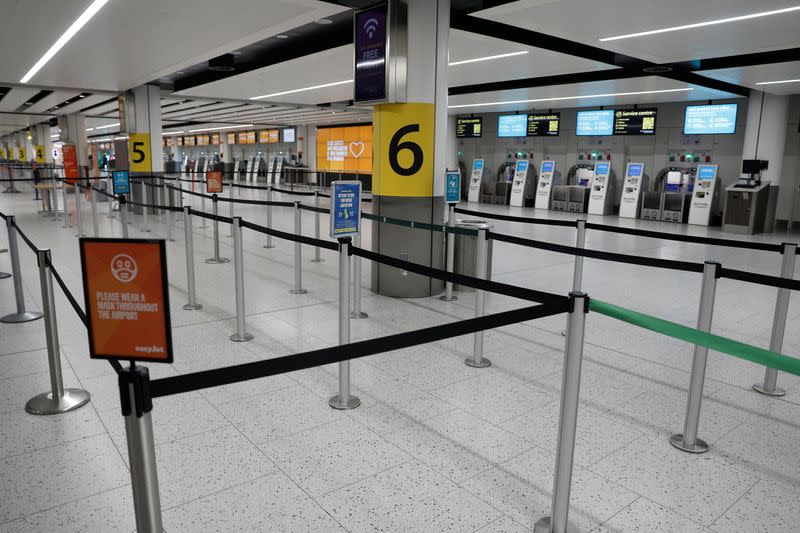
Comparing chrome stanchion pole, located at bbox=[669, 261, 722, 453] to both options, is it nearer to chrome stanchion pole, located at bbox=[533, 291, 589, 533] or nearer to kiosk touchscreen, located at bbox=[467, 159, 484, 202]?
chrome stanchion pole, located at bbox=[533, 291, 589, 533]

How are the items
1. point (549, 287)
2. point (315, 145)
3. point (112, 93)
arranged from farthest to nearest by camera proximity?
point (315, 145)
point (112, 93)
point (549, 287)

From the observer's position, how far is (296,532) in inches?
90.6

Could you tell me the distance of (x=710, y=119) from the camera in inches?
549

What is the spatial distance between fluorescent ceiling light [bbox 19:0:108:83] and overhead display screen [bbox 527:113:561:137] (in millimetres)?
13091

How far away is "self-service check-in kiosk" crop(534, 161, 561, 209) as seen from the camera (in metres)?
17.2

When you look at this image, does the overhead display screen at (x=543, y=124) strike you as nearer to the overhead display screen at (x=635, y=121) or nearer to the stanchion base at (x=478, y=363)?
the overhead display screen at (x=635, y=121)

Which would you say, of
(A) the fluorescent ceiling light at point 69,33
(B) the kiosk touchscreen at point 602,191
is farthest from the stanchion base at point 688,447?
(B) the kiosk touchscreen at point 602,191

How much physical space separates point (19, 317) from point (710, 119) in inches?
589

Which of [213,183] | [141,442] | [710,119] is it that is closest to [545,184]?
[710,119]

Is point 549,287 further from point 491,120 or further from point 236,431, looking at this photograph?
point 491,120

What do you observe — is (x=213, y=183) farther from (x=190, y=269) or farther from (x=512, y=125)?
(x=512, y=125)

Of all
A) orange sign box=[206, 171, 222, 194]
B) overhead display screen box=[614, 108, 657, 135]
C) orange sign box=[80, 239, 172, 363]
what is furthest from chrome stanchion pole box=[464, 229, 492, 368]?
overhead display screen box=[614, 108, 657, 135]

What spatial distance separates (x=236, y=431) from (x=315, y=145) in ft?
91.3

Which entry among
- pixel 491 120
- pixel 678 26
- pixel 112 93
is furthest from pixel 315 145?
pixel 678 26
